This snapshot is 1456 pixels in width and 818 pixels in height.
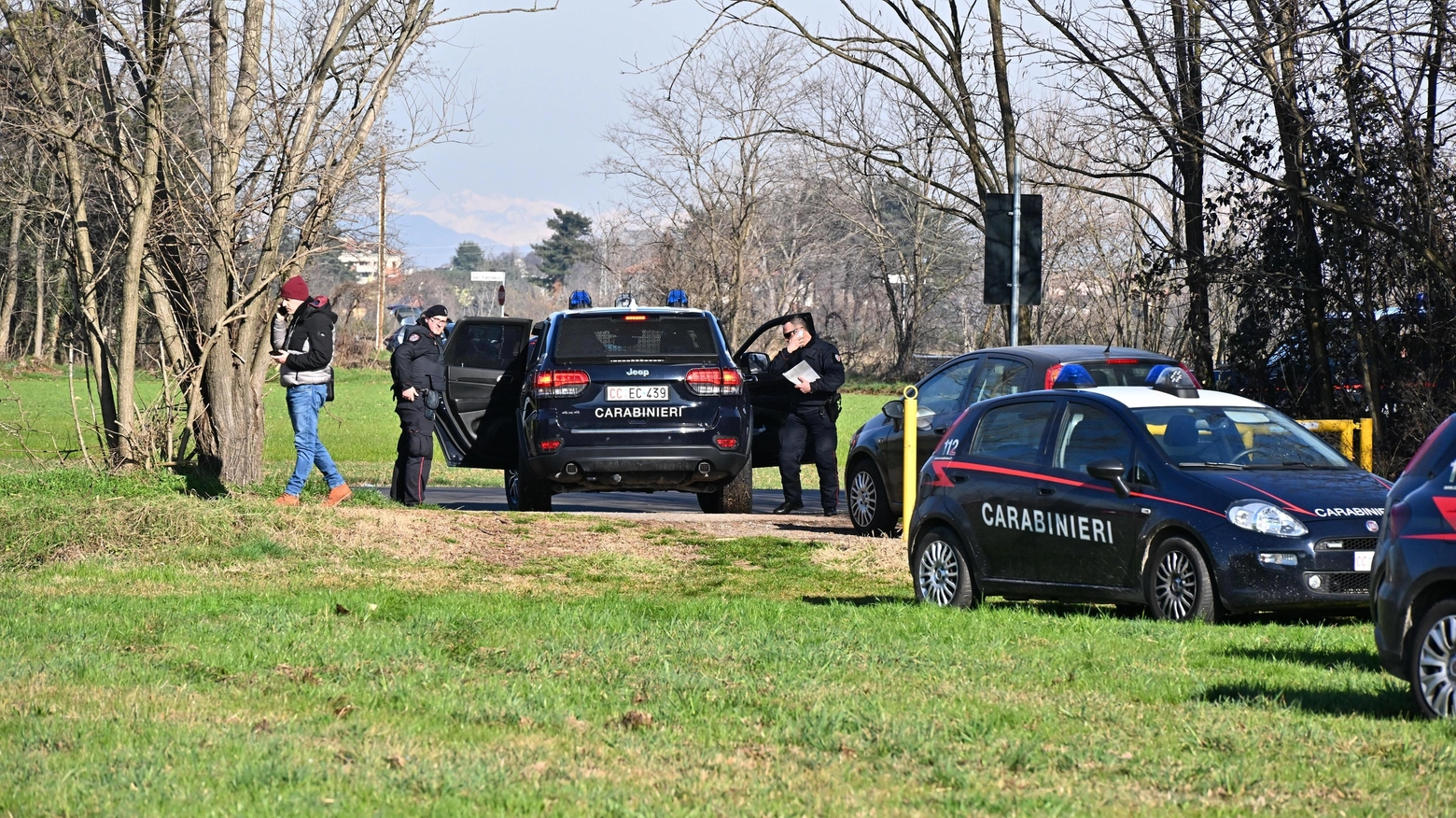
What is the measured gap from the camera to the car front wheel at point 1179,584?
8.88m

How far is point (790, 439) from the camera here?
15859 mm

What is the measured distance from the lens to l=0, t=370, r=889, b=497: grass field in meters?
16.1

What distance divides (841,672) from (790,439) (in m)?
8.61

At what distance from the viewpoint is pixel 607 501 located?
66.7ft

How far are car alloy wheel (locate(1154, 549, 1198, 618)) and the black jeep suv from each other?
220 inches

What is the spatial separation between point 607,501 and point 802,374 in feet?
18.4

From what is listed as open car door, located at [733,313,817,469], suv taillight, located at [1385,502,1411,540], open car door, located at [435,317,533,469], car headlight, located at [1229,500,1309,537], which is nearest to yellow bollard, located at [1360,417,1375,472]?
open car door, located at [733,313,817,469]

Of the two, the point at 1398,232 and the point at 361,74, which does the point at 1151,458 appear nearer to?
the point at 1398,232

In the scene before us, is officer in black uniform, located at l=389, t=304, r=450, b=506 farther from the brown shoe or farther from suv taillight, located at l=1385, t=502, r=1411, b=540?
suv taillight, located at l=1385, t=502, r=1411, b=540

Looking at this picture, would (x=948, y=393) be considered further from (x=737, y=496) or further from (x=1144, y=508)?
(x=1144, y=508)

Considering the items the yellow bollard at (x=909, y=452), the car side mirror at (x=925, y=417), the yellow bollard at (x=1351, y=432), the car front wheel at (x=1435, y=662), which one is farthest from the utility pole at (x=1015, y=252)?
the car front wheel at (x=1435, y=662)

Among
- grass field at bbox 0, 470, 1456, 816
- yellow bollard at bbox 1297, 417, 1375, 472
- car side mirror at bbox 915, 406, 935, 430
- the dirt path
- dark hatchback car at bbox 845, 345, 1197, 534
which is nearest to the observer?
grass field at bbox 0, 470, 1456, 816

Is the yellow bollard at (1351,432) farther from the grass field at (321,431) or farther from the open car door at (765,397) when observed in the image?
the grass field at (321,431)

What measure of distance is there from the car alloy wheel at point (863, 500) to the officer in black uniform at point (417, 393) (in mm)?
3701
